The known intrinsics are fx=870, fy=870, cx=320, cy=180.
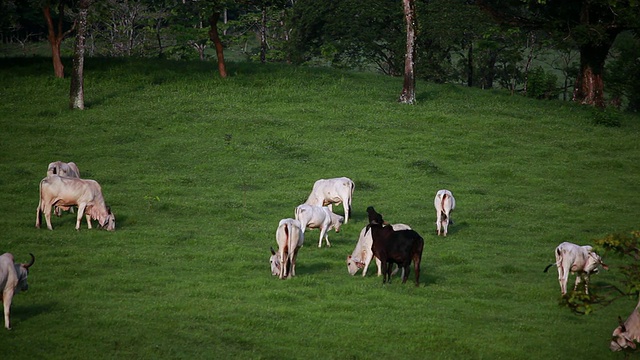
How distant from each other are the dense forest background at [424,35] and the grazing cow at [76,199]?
53.4 feet

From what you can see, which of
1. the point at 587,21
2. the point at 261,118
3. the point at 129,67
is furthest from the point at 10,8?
the point at 587,21

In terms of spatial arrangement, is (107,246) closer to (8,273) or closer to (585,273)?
(8,273)

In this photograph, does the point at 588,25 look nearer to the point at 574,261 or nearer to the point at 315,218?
the point at 315,218

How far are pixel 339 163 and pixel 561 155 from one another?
358 inches

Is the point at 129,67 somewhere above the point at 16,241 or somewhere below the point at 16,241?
above

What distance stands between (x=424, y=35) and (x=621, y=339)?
37782 mm

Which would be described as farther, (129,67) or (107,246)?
(129,67)

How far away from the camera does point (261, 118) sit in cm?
3703

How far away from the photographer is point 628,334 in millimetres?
15758

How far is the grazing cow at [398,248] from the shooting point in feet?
61.1

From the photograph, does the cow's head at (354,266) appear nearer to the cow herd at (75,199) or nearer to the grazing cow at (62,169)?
the cow herd at (75,199)

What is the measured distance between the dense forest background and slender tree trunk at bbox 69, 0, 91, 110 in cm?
106

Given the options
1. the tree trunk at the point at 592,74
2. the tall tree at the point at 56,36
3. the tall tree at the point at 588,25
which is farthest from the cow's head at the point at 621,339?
the tall tree at the point at 56,36

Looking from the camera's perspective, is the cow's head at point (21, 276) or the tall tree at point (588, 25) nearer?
the cow's head at point (21, 276)
